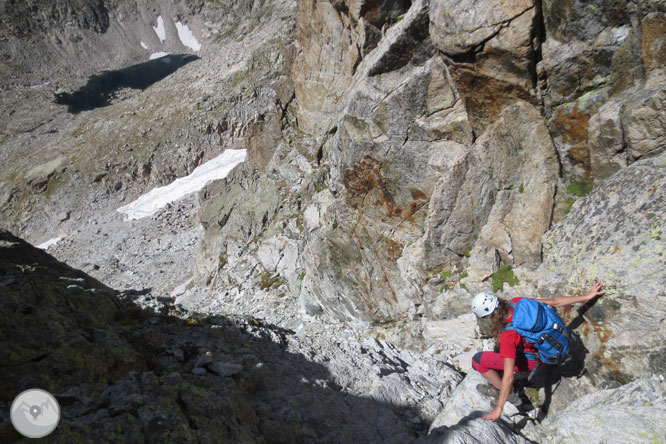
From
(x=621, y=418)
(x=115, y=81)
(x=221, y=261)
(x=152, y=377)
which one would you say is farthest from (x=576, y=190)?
(x=115, y=81)

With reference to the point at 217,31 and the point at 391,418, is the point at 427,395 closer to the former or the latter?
the point at 391,418

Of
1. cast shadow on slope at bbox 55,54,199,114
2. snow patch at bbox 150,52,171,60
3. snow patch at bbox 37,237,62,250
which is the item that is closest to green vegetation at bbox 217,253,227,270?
snow patch at bbox 37,237,62,250

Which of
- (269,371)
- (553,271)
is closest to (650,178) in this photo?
(553,271)

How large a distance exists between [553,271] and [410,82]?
25.4ft

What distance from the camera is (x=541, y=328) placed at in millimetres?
6551

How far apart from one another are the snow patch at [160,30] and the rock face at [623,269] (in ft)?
555

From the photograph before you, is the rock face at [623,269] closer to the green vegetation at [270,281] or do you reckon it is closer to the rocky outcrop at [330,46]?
the rocky outcrop at [330,46]

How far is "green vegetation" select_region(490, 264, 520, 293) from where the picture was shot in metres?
10.4

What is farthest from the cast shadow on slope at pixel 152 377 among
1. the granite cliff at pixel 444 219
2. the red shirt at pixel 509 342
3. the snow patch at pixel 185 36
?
the snow patch at pixel 185 36

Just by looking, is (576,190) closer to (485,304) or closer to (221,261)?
(485,304)

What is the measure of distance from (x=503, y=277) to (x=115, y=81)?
13873 centimetres

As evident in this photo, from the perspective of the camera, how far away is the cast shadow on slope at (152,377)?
5.09 meters

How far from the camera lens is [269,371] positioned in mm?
9016

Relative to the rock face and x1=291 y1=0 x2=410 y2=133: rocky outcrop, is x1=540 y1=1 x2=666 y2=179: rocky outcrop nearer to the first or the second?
the rock face
